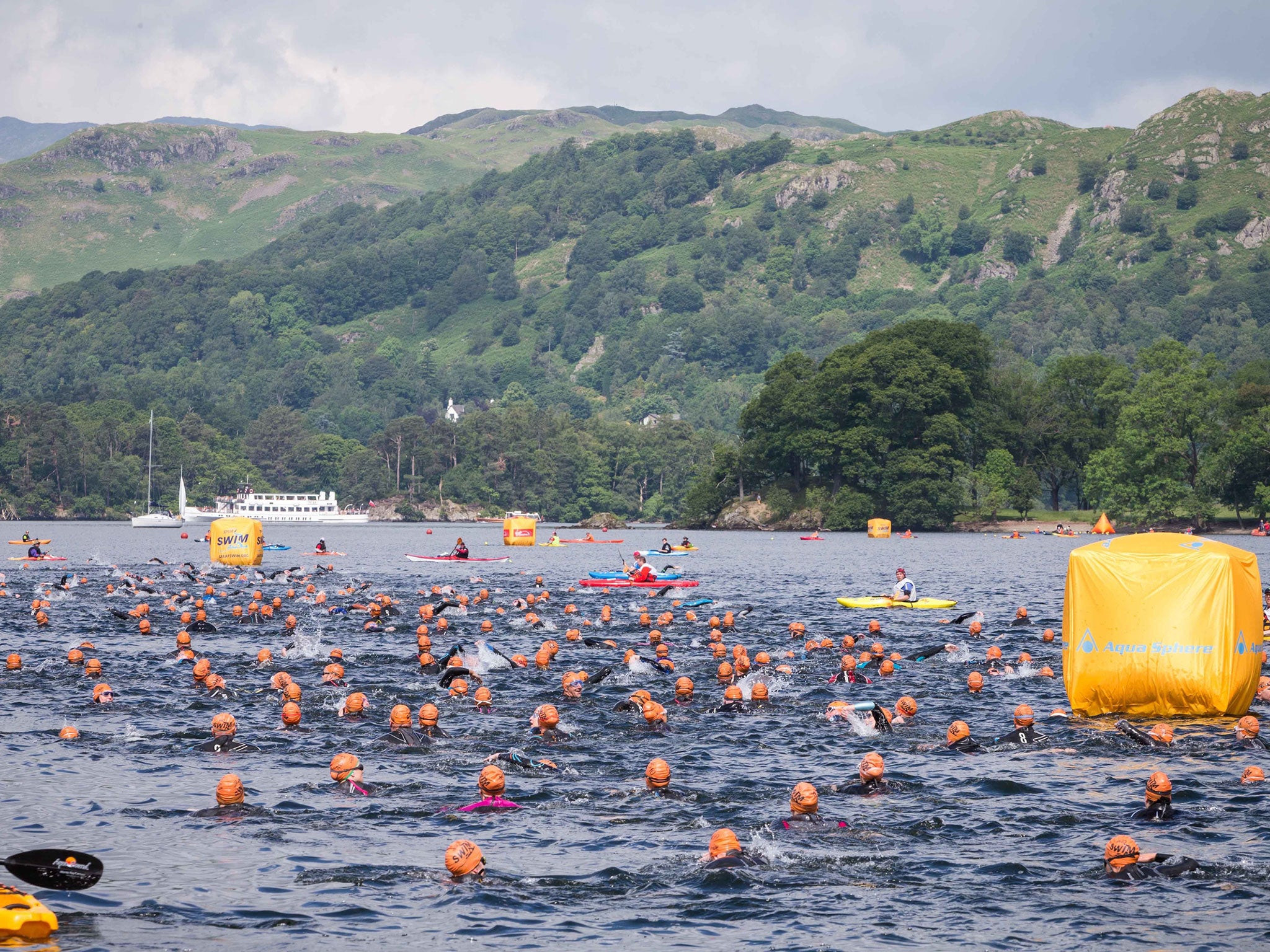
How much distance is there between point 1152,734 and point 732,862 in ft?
36.6

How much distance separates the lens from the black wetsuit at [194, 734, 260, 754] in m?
25.9

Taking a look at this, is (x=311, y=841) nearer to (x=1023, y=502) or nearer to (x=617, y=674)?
(x=617, y=674)

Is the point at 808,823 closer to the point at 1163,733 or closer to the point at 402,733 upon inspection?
the point at 1163,733

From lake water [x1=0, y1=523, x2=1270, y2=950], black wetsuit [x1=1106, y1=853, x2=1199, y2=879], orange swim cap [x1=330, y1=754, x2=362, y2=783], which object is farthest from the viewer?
orange swim cap [x1=330, y1=754, x2=362, y2=783]

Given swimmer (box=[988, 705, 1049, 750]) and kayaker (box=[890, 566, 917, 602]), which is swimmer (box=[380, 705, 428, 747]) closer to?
swimmer (box=[988, 705, 1049, 750])

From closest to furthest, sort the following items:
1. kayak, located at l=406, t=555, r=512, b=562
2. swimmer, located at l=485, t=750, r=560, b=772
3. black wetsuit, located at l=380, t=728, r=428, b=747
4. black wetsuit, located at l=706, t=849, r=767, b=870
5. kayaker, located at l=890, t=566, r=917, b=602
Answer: black wetsuit, located at l=706, t=849, r=767, b=870, swimmer, located at l=485, t=750, r=560, b=772, black wetsuit, located at l=380, t=728, r=428, b=747, kayaker, located at l=890, t=566, r=917, b=602, kayak, located at l=406, t=555, r=512, b=562

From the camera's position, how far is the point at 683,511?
171375 mm

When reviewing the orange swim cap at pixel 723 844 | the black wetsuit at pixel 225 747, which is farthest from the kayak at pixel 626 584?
the orange swim cap at pixel 723 844

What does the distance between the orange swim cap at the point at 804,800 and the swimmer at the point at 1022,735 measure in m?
7.27

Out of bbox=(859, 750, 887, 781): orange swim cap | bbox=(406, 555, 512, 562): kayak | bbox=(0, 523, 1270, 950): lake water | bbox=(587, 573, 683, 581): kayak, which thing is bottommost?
bbox=(0, 523, 1270, 950): lake water

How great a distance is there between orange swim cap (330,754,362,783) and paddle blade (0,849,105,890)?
6525mm

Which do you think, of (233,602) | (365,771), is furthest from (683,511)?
(365,771)

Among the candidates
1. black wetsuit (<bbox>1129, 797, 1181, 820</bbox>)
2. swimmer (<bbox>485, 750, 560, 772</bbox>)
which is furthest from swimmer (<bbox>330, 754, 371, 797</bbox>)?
black wetsuit (<bbox>1129, 797, 1181, 820</bbox>)

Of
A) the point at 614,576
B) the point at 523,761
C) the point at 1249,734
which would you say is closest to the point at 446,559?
the point at 614,576
